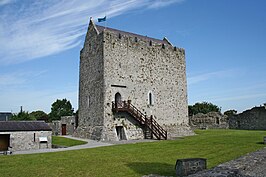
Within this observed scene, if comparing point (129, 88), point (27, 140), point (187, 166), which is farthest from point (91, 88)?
point (187, 166)

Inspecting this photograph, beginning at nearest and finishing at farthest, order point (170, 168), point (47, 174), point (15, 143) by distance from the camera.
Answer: point (47, 174) → point (170, 168) → point (15, 143)

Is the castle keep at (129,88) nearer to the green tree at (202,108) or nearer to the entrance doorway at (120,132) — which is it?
the entrance doorway at (120,132)

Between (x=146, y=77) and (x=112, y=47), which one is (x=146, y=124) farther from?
(x=112, y=47)

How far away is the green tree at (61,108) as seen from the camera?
6725cm

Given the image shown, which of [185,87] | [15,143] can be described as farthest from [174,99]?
[15,143]

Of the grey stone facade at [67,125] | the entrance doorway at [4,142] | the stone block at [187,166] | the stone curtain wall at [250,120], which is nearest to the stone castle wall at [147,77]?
the entrance doorway at [4,142]

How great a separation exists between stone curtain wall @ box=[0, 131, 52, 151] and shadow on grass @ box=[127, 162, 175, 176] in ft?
31.9

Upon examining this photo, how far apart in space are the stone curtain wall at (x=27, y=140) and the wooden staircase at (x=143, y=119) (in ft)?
18.8

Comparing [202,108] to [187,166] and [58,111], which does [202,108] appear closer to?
[58,111]

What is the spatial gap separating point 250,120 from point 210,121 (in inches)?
236

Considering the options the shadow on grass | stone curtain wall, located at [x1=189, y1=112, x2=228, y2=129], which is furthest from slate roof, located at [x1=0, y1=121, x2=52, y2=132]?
stone curtain wall, located at [x1=189, y1=112, x2=228, y2=129]

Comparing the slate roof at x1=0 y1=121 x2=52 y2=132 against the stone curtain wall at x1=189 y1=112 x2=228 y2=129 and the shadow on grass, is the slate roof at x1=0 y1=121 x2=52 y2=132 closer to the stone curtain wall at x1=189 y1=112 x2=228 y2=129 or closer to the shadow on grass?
the shadow on grass

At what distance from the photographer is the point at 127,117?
21.5 metres

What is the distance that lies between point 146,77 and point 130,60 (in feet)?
7.37
